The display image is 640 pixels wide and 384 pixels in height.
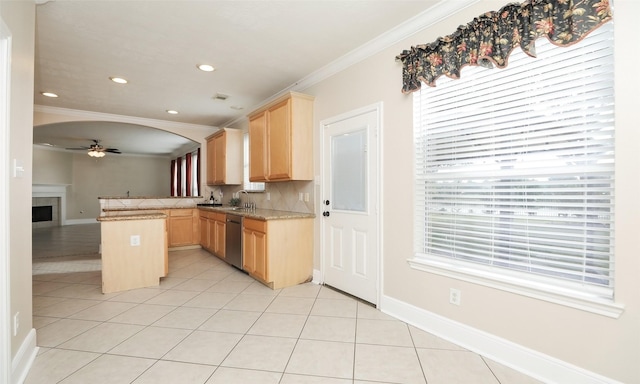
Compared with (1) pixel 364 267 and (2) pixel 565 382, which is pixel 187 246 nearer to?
(1) pixel 364 267

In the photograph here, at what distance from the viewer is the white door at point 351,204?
3.01 m

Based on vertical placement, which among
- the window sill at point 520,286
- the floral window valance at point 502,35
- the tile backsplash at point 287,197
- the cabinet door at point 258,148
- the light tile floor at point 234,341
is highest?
the floral window valance at point 502,35

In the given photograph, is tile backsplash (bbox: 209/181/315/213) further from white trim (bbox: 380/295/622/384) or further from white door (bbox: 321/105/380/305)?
white trim (bbox: 380/295/622/384)

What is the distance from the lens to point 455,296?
2.29m

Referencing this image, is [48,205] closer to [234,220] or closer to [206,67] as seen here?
[234,220]

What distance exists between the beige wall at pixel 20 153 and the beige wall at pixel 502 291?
8.68 feet

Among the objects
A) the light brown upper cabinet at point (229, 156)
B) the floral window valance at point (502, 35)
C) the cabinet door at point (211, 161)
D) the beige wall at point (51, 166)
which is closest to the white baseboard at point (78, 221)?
the beige wall at point (51, 166)

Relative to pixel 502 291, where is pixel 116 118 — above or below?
above

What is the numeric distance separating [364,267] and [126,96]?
172 inches

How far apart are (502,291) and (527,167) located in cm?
85

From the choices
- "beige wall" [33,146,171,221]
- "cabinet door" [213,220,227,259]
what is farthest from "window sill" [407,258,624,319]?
"beige wall" [33,146,171,221]

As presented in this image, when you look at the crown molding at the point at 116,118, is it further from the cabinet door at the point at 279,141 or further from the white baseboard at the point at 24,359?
the white baseboard at the point at 24,359

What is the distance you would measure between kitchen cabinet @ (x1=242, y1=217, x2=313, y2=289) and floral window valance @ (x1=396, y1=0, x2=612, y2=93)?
2.04 metres

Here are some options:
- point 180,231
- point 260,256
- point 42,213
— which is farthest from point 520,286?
point 42,213
